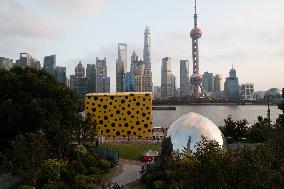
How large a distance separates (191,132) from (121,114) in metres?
29.3

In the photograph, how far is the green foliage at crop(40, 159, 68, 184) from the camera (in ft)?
108

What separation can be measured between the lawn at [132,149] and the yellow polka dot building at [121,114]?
861 cm

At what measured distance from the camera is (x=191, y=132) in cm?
3316

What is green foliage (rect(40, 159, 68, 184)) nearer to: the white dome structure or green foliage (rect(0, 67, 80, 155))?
green foliage (rect(0, 67, 80, 155))

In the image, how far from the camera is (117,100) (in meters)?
61.8

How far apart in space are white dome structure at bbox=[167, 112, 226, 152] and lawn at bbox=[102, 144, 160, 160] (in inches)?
456

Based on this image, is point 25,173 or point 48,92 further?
point 48,92

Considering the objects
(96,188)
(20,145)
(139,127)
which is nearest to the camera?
(20,145)

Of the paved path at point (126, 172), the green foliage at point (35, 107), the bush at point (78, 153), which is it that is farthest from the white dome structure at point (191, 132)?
the green foliage at point (35, 107)

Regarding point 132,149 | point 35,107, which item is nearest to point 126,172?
point 35,107

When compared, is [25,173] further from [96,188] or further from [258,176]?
[258,176]

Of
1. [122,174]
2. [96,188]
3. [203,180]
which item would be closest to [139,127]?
[122,174]

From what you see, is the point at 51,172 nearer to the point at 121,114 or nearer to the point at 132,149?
the point at 132,149

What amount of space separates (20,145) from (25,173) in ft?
6.52
